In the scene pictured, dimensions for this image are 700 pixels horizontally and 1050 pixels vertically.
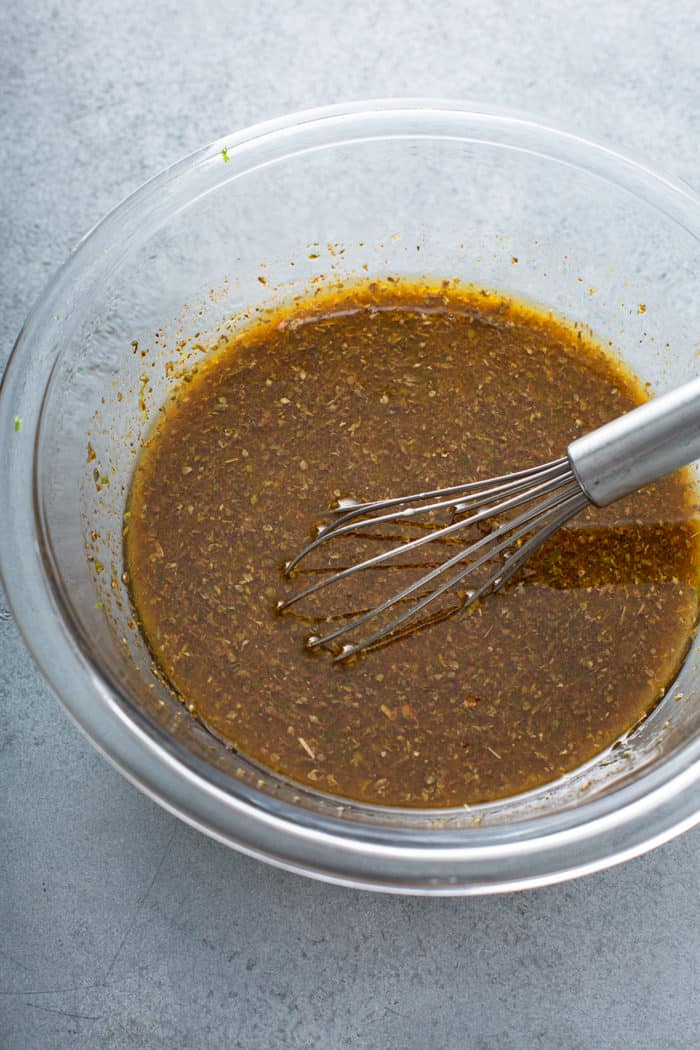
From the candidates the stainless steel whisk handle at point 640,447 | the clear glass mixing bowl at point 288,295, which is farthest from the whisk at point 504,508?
the clear glass mixing bowl at point 288,295

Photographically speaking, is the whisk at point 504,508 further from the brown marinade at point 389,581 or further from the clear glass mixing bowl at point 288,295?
the clear glass mixing bowl at point 288,295

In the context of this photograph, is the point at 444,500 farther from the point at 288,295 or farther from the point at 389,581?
the point at 288,295

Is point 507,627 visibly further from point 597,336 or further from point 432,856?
point 597,336

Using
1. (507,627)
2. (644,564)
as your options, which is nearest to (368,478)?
(507,627)

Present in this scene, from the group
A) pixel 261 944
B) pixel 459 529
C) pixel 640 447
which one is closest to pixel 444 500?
pixel 459 529

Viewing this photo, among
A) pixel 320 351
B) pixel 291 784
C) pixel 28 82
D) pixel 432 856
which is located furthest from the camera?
pixel 28 82

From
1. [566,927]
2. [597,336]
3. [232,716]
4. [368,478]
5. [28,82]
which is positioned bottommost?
[566,927]

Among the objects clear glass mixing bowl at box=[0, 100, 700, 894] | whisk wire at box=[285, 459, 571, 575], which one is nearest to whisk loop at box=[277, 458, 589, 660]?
whisk wire at box=[285, 459, 571, 575]
